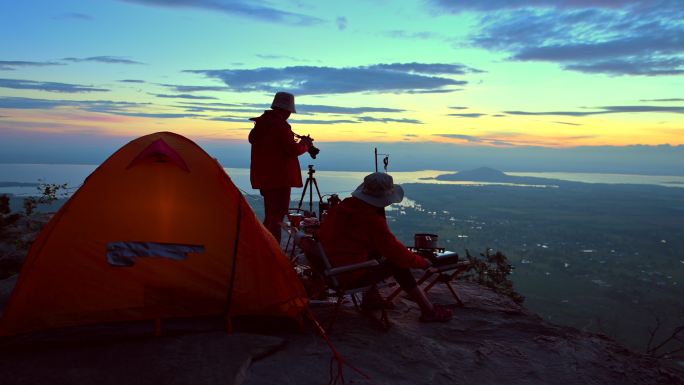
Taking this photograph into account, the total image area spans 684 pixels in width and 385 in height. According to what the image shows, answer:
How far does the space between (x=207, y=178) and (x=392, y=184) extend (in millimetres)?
2111

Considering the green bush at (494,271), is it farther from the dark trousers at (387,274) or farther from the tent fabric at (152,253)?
the tent fabric at (152,253)

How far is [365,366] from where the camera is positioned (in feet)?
15.6

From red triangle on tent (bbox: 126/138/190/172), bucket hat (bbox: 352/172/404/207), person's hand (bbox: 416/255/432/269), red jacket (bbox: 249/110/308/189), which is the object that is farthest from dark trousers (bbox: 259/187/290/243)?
person's hand (bbox: 416/255/432/269)

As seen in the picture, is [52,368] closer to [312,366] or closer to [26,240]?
[312,366]

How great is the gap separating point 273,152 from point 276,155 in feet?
0.21

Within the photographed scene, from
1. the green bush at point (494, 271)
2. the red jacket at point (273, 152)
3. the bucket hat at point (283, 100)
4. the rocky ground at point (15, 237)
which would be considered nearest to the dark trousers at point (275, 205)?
the red jacket at point (273, 152)

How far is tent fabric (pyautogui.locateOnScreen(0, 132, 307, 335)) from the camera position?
5.07m

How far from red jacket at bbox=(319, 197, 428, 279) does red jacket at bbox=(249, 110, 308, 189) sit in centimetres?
228

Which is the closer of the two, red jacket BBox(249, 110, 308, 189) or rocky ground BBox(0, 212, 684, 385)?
rocky ground BBox(0, 212, 684, 385)

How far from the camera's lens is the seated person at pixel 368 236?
18.4ft

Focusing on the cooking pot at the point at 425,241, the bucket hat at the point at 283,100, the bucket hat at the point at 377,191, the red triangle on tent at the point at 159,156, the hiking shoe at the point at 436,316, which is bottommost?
the hiking shoe at the point at 436,316

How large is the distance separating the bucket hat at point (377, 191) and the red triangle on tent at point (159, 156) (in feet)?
6.54

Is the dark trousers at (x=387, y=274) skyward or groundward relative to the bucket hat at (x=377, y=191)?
groundward

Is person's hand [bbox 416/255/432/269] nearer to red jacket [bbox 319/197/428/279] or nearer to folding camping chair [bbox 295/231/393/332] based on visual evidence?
red jacket [bbox 319/197/428/279]
